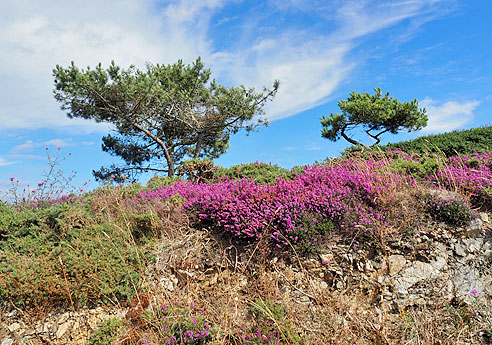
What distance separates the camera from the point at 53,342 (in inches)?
140

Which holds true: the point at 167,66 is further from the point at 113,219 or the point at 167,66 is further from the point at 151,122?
the point at 113,219

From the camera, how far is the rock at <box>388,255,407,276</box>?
3534mm

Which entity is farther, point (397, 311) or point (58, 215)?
point (58, 215)

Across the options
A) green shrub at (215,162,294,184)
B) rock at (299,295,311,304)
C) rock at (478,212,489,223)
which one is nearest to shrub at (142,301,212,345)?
rock at (299,295,311,304)

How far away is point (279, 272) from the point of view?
366 cm

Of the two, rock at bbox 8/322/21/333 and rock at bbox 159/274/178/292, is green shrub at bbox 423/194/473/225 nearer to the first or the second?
rock at bbox 159/274/178/292

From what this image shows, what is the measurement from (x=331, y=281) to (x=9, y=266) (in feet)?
12.7

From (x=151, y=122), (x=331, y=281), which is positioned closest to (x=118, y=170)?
(x=151, y=122)

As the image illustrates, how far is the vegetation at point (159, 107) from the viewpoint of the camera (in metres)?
16.1

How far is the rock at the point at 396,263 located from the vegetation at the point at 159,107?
14456mm

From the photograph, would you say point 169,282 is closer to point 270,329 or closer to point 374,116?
point 270,329

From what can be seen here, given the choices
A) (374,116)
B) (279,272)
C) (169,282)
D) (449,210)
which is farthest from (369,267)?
(374,116)

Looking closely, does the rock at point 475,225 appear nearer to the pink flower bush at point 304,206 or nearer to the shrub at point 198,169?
the pink flower bush at point 304,206

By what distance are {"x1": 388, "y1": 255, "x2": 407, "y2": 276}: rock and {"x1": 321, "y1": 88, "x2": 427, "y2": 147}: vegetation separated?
48.7ft
